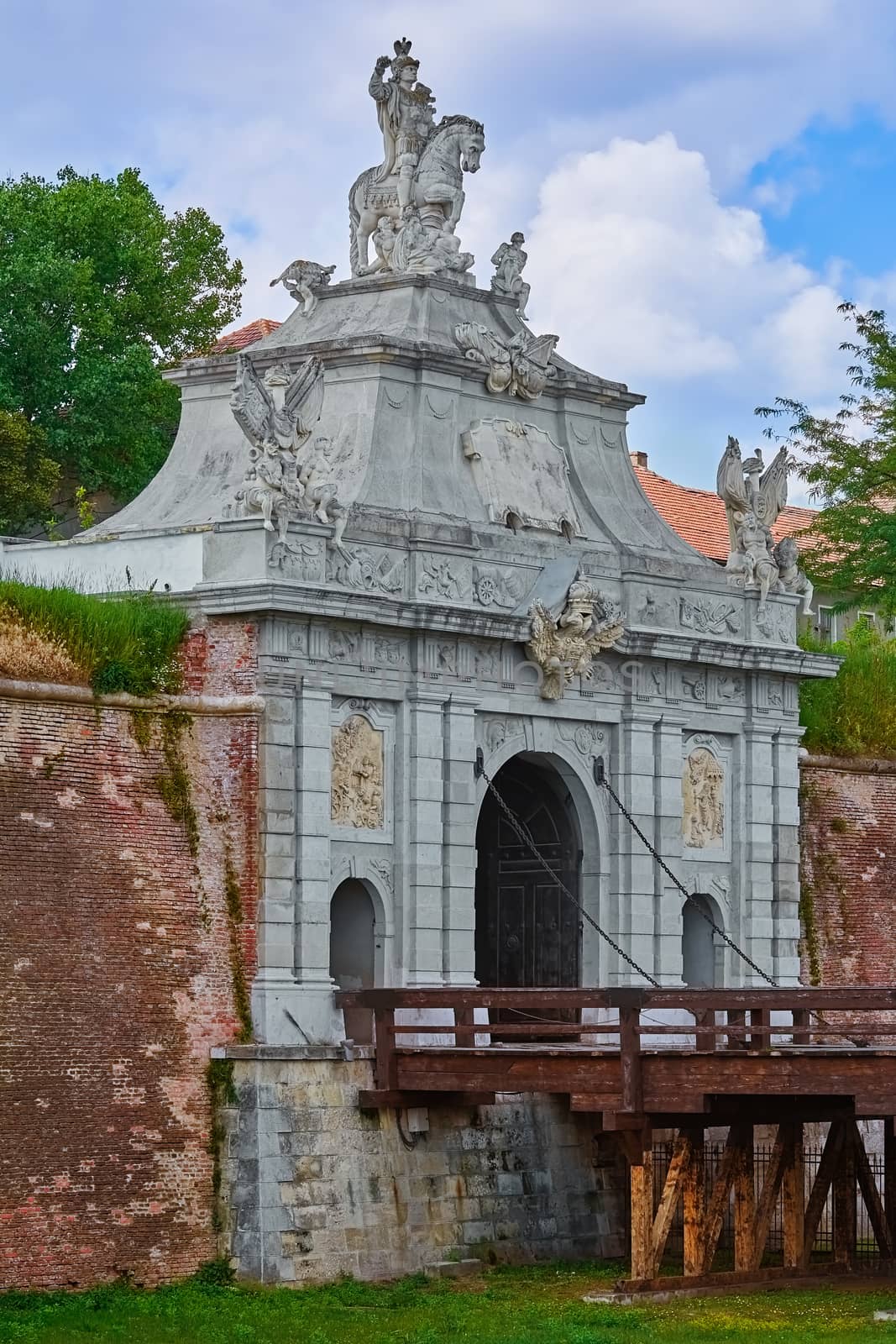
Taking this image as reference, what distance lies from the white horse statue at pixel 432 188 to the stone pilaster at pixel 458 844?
5999 mm

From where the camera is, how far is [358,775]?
33031 millimetres

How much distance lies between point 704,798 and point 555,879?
3171 mm

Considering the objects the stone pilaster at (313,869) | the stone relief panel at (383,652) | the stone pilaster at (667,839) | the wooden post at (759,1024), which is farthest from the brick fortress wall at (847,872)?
the stone pilaster at (313,869)

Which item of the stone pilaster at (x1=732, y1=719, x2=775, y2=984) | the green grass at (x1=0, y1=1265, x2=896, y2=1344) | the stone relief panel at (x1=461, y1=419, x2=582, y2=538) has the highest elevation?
the stone relief panel at (x1=461, y1=419, x2=582, y2=538)

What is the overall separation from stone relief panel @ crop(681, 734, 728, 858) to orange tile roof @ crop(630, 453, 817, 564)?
63.2ft

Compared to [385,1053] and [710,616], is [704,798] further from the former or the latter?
[385,1053]

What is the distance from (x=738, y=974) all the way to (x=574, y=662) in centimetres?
512

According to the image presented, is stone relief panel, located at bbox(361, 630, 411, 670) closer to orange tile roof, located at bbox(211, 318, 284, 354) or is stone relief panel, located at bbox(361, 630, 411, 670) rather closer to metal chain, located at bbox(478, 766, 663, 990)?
metal chain, located at bbox(478, 766, 663, 990)

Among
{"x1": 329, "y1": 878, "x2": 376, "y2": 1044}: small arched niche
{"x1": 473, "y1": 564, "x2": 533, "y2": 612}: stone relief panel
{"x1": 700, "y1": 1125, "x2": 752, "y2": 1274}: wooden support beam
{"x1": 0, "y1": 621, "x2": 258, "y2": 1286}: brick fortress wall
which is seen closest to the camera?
{"x1": 0, "y1": 621, "x2": 258, "y2": 1286}: brick fortress wall

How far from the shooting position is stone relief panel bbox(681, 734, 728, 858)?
37062 mm

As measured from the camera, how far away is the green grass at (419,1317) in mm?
27766

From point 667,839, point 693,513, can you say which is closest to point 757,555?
point 667,839

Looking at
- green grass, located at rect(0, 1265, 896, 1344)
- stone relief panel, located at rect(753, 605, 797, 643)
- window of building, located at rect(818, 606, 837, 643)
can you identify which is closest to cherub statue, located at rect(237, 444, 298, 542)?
stone relief panel, located at rect(753, 605, 797, 643)

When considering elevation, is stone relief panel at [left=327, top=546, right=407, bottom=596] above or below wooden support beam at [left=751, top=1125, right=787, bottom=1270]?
above
